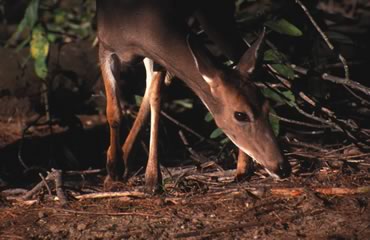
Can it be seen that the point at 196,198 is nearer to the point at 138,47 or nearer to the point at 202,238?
the point at 202,238

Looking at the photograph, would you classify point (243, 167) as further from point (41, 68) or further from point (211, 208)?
point (41, 68)

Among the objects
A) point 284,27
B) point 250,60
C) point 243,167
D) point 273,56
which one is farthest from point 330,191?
point 284,27

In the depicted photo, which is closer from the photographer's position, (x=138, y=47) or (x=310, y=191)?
(x=310, y=191)

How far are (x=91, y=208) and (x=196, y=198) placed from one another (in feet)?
2.45

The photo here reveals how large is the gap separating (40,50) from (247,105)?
3.77 meters

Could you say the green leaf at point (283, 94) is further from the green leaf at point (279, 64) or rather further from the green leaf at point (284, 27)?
the green leaf at point (284, 27)

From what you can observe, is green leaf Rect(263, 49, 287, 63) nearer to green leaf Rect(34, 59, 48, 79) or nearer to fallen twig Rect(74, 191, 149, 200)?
fallen twig Rect(74, 191, 149, 200)

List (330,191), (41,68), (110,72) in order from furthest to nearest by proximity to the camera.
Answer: (41,68) → (110,72) → (330,191)

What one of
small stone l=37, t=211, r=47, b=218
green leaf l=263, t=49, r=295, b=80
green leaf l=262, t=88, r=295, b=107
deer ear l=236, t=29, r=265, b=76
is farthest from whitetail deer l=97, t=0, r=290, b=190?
small stone l=37, t=211, r=47, b=218

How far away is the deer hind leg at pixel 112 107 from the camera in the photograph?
6.53 meters

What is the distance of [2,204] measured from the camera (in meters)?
5.98

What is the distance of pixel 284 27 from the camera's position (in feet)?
22.4

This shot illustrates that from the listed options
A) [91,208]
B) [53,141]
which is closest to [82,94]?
[53,141]

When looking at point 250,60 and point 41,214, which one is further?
point 41,214
